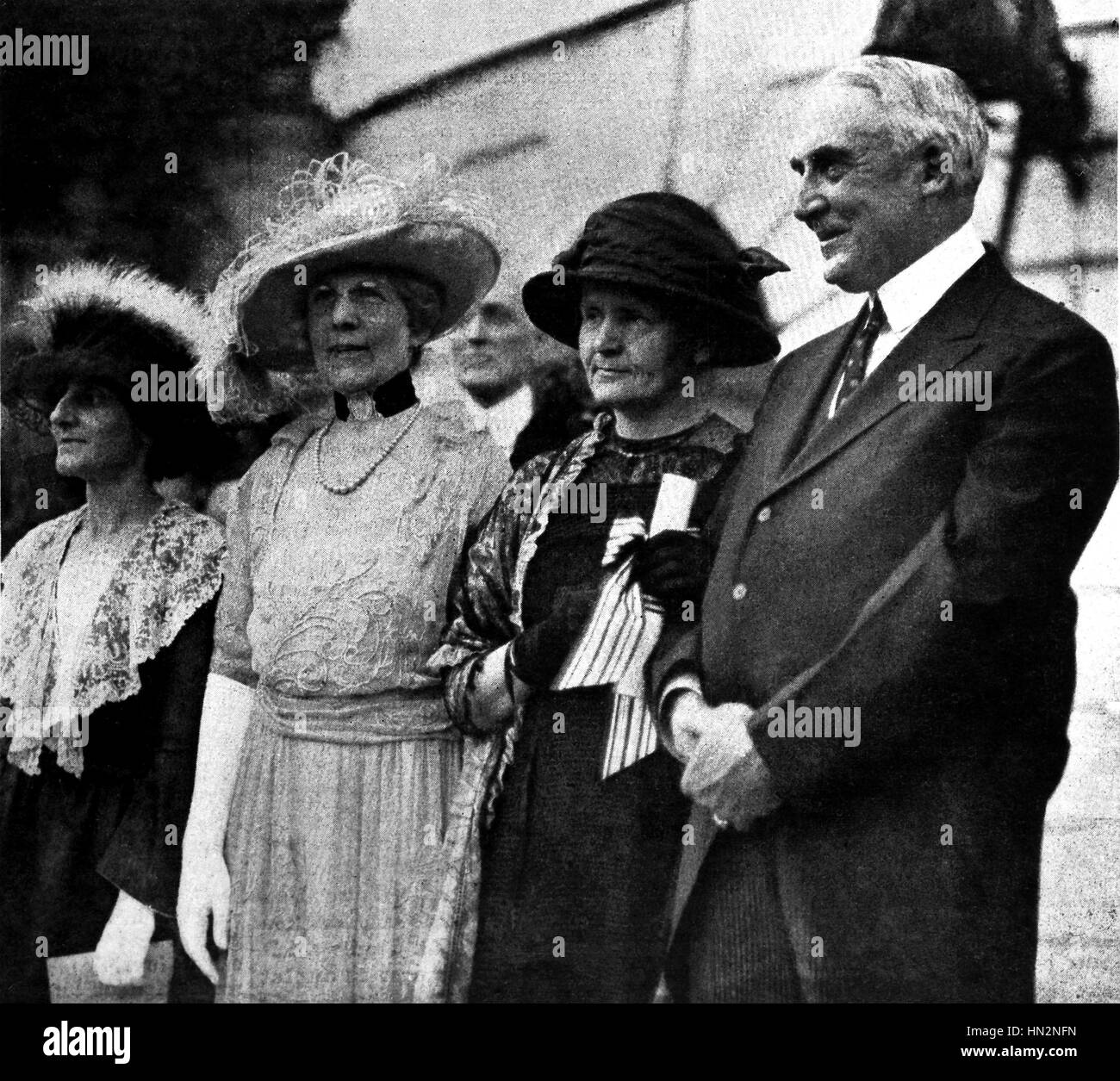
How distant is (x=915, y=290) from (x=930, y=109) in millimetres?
619

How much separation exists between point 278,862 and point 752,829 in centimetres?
160

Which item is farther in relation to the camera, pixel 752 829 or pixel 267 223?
pixel 267 223

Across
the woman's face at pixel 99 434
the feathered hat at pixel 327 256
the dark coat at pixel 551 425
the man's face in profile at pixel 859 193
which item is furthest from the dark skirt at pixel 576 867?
the woman's face at pixel 99 434

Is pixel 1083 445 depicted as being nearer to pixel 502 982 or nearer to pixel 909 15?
pixel 909 15

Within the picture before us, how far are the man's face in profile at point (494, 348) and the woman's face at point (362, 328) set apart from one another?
21 cm

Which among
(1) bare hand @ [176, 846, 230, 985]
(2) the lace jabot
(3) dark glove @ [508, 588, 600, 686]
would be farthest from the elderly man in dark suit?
(2) the lace jabot

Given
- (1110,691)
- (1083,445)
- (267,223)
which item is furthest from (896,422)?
(267,223)

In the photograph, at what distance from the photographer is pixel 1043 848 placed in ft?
25.9

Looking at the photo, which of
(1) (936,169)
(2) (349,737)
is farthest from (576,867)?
(1) (936,169)

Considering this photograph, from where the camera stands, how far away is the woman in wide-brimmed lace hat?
798 centimetres

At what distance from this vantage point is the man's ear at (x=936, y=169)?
311 inches

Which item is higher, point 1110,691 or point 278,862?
point 1110,691

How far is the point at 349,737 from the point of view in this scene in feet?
26.2

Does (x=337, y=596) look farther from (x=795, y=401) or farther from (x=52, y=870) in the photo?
(x=795, y=401)
